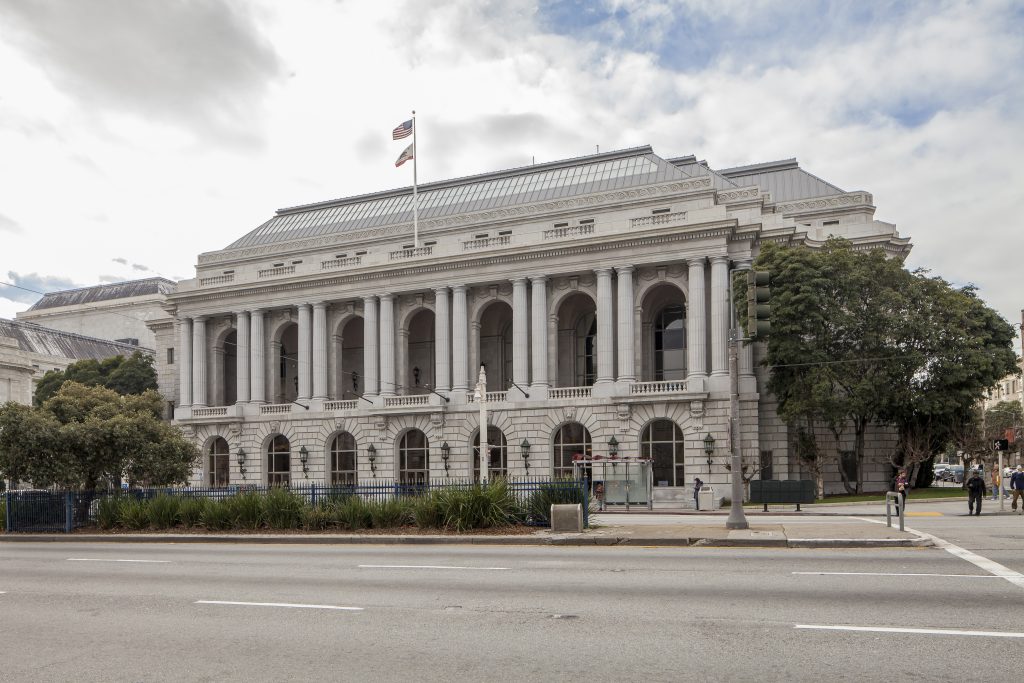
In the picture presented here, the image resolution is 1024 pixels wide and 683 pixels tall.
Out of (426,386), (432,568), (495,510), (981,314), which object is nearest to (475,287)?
(426,386)

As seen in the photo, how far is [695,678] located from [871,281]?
43.6 meters

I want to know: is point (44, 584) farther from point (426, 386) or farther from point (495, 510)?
point (426, 386)

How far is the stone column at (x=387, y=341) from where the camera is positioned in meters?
61.3

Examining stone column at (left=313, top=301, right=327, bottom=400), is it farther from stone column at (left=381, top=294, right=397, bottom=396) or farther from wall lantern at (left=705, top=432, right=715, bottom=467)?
wall lantern at (left=705, top=432, right=715, bottom=467)

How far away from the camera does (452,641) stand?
10.1 meters

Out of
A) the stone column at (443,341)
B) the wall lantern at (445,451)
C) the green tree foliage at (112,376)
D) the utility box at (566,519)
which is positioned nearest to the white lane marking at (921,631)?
the utility box at (566,519)

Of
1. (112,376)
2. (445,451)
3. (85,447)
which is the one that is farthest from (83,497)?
(112,376)

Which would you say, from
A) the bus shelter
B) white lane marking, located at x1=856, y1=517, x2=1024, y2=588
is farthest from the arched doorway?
white lane marking, located at x1=856, y1=517, x2=1024, y2=588

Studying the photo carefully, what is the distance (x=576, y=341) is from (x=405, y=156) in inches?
643

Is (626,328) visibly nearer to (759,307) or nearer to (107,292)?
(759,307)

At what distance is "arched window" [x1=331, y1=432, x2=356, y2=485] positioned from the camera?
6234 centimetres

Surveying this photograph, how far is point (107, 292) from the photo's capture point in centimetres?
13388

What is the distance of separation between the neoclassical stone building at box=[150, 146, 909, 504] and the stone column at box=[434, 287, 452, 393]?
0.42 ft

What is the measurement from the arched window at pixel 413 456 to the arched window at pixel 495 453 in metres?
3.37
